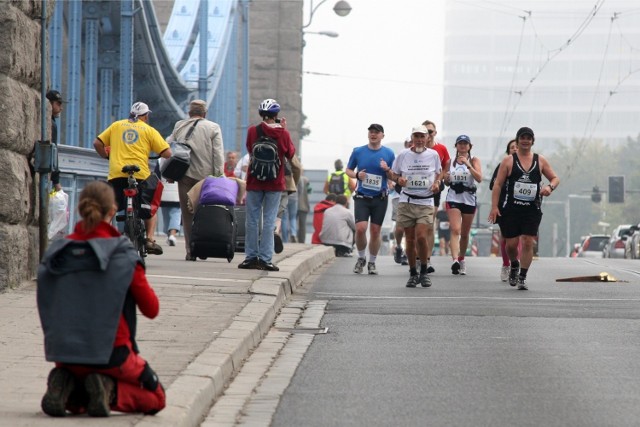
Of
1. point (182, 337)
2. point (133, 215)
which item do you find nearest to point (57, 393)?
point (182, 337)

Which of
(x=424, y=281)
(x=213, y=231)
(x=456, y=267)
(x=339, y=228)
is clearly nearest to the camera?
(x=424, y=281)

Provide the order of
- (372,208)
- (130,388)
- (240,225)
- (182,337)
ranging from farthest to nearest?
(240,225) → (372,208) → (182,337) → (130,388)

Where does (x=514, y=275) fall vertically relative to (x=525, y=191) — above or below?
below

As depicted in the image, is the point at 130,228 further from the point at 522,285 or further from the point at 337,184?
the point at 337,184

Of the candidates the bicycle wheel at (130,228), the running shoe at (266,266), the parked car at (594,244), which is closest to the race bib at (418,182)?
the running shoe at (266,266)

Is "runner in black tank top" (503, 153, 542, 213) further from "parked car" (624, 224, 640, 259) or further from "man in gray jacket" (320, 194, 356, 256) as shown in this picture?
"parked car" (624, 224, 640, 259)

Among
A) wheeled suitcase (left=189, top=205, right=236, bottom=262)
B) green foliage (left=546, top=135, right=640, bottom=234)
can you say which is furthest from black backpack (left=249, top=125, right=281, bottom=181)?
green foliage (left=546, top=135, right=640, bottom=234)

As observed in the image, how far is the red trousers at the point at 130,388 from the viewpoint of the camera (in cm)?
618

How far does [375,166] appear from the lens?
16.7m

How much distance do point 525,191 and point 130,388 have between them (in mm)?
9057

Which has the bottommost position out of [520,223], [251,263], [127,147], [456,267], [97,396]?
[456,267]

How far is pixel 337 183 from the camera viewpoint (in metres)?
27.1

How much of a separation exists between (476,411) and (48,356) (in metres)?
1.97

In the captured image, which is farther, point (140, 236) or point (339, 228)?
point (339, 228)
